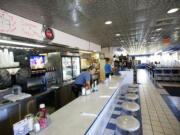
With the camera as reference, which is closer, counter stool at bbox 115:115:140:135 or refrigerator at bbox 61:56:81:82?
counter stool at bbox 115:115:140:135

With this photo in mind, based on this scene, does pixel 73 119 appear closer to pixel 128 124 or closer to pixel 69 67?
pixel 128 124

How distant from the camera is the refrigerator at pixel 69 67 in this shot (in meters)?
3.68

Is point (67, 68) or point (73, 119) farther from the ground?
point (67, 68)

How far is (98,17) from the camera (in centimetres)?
247

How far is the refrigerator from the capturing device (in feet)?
12.1

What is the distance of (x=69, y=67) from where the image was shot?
13.1 ft

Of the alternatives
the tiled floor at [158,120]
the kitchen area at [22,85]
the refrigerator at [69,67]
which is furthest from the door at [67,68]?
the tiled floor at [158,120]

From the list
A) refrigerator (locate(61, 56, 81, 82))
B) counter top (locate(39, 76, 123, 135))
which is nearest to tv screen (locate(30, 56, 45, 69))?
refrigerator (locate(61, 56, 81, 82))

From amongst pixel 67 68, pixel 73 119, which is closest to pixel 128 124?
pixel 73 119

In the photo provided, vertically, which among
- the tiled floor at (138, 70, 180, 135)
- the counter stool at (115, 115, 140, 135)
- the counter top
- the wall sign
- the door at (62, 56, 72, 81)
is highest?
the wall sign

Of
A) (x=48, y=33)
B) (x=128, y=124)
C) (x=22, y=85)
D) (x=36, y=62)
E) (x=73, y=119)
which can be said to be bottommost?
(x=128, y=124)

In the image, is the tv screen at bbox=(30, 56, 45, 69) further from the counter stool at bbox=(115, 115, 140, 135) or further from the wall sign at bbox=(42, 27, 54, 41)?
the counter stool at bbox=(115, 115, 140, 135)

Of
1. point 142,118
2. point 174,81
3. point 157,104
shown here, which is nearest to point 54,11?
point 142,118

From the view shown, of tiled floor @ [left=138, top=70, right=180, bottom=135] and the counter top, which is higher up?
the counter top
